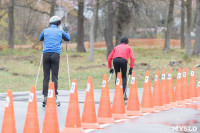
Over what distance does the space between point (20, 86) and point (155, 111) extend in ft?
32.0

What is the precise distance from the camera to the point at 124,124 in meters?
9.89

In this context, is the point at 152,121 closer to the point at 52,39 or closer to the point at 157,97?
the point at 157,97

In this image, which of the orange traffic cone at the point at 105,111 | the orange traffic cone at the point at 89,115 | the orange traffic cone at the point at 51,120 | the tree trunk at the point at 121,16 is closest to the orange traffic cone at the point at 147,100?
the orange traffic cone at the point at 105,111

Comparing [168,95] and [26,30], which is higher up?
[26,30]

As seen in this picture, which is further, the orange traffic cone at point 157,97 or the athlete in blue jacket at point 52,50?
the orange traffic cone at point 157,97

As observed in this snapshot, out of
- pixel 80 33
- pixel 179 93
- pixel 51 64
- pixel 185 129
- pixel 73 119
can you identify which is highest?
pixel 80 33

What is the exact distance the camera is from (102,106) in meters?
10.2

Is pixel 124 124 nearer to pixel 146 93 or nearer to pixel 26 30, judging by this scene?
pixel 146 93

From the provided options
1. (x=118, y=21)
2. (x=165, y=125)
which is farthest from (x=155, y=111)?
(x=118, y=21)

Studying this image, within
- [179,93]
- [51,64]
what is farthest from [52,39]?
[179,93]

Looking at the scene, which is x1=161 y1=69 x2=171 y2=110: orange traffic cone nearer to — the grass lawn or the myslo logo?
the myslo logo

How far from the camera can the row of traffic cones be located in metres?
7.90

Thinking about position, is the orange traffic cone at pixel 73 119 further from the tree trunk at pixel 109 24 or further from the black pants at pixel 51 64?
the tree trunk at pixel 109 24

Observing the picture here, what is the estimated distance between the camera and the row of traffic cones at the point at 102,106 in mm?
7898
